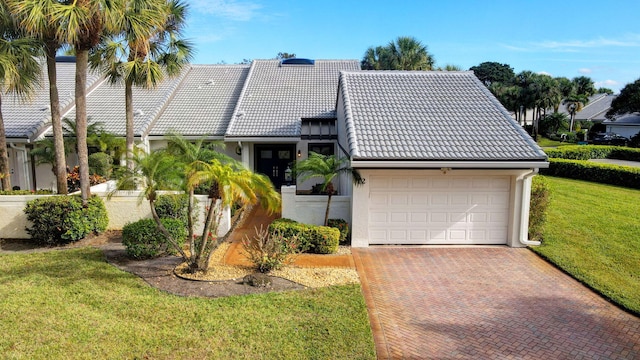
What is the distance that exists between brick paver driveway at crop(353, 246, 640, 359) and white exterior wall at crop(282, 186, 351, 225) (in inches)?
69.2

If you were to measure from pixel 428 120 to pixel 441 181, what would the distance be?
2.29m

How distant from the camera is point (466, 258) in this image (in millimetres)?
11789

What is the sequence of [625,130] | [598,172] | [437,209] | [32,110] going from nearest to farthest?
[437,209] → [32,110] → [598,172] → [625,130]

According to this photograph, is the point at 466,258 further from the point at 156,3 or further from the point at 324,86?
the point at 324,86

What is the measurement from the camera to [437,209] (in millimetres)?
12703

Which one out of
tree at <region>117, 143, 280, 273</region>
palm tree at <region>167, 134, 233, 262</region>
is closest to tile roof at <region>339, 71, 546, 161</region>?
tree at <region>117, 143, 280, 273</region>

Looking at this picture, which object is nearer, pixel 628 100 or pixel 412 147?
pixel 412 147

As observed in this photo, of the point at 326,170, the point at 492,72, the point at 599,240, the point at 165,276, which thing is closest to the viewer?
the point at 165,276

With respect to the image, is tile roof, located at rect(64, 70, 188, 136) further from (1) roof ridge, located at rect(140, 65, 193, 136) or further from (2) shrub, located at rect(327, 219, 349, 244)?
(2) shrub, located at rect(327, 219, 349, 244)

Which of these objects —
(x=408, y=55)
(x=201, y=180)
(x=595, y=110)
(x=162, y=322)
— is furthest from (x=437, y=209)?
(x=595, y=110)

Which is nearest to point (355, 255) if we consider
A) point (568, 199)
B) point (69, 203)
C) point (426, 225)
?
point (426, 225)

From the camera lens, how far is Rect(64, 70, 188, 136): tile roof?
783 inches

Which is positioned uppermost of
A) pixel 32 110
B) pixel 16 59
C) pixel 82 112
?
pixel 16 59

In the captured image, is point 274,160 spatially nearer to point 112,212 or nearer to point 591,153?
point 112,212
